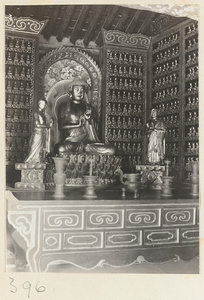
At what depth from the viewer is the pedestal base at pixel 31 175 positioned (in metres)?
4.42

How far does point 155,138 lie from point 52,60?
231 centimetres

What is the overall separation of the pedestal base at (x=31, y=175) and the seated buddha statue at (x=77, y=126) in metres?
0.81

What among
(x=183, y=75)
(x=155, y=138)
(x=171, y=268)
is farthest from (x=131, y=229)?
(x=183, y=75)

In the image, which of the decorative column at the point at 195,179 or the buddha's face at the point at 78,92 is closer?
the decorative column at the point at 195,179

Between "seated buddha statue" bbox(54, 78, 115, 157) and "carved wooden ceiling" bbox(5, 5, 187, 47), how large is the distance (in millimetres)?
831

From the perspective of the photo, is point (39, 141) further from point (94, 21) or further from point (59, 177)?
point (94, 21)

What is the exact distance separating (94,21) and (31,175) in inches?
115

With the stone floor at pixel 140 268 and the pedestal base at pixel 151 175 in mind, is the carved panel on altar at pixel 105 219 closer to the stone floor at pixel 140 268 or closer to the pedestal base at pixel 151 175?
the stone floor at pixel 140 268

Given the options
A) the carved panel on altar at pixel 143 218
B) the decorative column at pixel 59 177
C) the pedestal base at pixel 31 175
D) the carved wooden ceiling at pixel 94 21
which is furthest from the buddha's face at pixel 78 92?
the carved panel on altar at pixel 143 218
